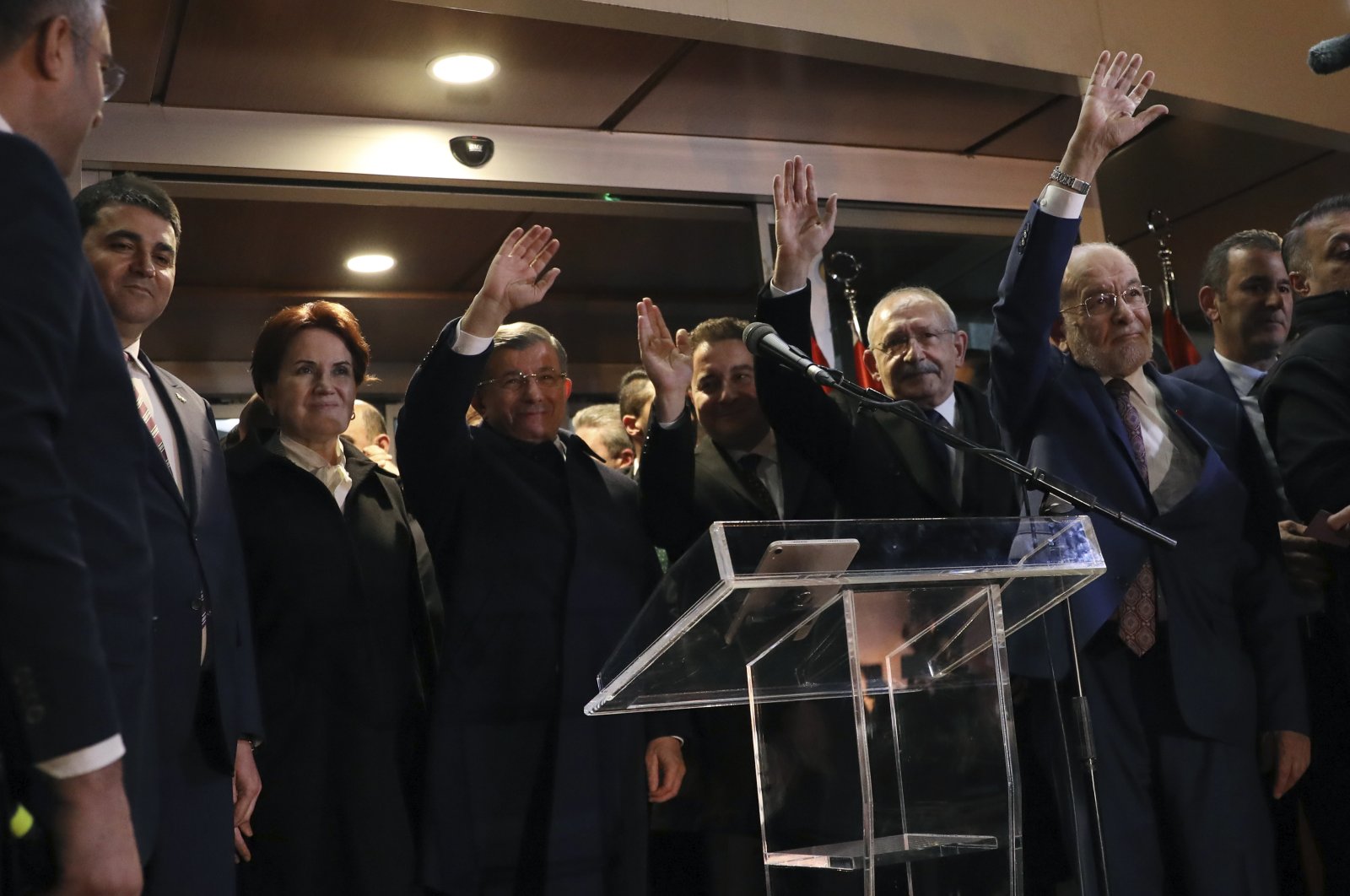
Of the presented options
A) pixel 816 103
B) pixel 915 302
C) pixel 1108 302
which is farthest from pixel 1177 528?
pixel 816 103

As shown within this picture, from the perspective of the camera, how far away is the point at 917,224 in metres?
4.97

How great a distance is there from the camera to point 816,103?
14.6 ft

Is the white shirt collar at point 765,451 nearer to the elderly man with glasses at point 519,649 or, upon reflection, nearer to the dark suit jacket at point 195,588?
the elderly man with glasses at point 519,649

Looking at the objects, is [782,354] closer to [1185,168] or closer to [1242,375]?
[1242,375]

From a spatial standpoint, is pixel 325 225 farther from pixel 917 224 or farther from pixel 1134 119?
pixel 1134 119

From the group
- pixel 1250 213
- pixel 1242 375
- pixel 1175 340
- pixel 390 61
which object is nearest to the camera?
pixel 1242 375

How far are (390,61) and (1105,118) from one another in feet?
6.67

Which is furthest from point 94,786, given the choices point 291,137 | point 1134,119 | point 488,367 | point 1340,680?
point 291,137

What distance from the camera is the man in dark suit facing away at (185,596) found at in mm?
2021

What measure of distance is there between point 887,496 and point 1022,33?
81.5 inches

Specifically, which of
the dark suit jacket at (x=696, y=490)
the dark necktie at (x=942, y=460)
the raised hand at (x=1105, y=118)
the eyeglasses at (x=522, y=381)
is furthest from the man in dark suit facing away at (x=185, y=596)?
the raised hand at (x=1105, y=118)

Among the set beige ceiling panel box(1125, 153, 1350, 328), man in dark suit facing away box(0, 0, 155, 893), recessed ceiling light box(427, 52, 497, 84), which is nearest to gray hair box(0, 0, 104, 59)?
man in dark suit facing away box(0, 0, 155, 893)

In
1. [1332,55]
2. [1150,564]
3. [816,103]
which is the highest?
[816,103]

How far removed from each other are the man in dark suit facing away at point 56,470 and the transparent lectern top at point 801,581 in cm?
67
